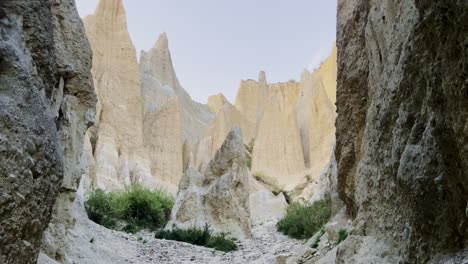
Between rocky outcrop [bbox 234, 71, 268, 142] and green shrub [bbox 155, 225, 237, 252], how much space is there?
31.1 meters

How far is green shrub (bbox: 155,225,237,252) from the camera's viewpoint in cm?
1680

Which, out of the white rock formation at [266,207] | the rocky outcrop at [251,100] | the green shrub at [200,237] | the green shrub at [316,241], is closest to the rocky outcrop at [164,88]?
the rocky outcrop at [251,100]

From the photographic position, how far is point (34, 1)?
4.69 metres

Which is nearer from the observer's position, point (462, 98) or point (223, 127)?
point (462, 98)

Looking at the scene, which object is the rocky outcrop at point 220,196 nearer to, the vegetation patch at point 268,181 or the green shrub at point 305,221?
the green shrub at point 305,221

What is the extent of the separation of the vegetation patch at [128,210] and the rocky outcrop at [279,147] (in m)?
17.6

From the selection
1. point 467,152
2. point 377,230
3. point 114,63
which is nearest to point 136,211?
point 377,230

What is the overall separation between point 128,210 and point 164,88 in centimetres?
2630

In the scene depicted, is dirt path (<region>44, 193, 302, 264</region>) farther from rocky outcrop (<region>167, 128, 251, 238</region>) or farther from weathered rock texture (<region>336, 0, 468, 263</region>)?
weathered rock texture (<region>336, 0, 468, 263</region>)

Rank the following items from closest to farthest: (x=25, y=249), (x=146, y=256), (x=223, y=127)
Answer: (x=25, y=249) < (x=146, y=256) < (x=223, y=127)

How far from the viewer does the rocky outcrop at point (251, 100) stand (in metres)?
49.6

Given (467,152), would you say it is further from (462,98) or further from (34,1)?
(34,1)

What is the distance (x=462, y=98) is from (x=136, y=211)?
58.8 feet

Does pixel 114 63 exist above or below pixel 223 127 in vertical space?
above
